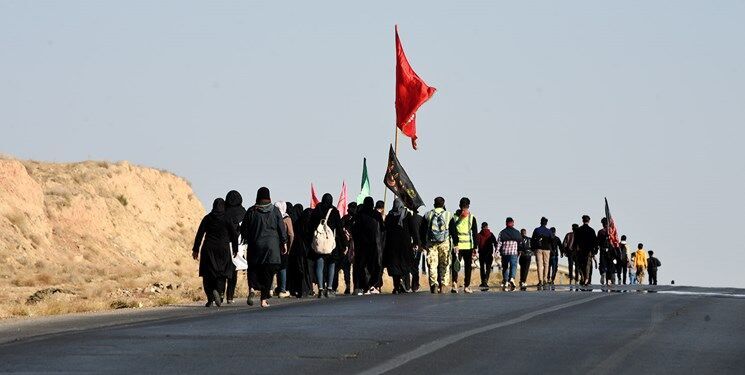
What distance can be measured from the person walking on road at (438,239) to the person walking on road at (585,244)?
33.4 feet

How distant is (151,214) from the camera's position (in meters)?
84.6

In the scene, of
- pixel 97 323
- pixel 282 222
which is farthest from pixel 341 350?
pixel 282 222

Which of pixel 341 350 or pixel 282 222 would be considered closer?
pixel 341 350

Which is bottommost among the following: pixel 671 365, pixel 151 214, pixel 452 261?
pixel 671 365

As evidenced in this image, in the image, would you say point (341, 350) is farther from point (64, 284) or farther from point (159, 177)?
point (159, 177)

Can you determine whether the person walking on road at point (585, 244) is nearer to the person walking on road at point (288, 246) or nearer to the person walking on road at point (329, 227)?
the person walking on road at point (288, 246)

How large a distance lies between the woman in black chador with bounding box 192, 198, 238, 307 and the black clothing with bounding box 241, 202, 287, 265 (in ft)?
1.02

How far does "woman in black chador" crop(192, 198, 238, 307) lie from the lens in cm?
2659

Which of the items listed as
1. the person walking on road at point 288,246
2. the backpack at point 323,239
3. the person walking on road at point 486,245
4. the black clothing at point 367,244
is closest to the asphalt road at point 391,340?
the person walking on road at point 288,246

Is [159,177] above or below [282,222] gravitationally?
above

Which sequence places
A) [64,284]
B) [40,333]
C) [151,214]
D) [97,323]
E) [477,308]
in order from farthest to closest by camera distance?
[151,214], [64,284], [477,308], [97,323], [40,333]

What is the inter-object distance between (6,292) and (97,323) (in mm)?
29268

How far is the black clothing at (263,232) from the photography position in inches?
1060

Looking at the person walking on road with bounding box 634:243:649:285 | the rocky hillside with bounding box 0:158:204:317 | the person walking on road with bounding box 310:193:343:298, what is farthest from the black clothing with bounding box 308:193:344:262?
the person walking on road with bounding box 634:243:649:285
